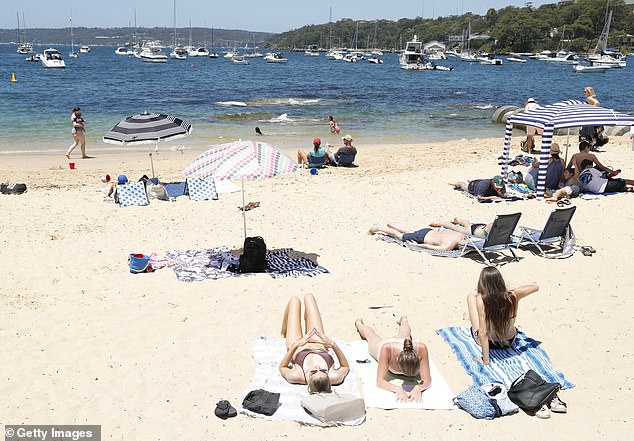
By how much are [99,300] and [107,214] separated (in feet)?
13.0

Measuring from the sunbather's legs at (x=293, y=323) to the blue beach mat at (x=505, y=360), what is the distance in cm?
148

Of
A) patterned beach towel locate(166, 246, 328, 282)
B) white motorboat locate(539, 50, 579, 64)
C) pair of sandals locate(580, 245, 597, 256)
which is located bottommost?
patterned beach towel locate(166, 246, 328, 282)

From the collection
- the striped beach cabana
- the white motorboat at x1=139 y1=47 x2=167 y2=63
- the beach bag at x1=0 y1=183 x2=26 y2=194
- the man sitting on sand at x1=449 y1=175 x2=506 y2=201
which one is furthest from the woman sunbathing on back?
the white motorboat at x1=139 y1=47 x2=167 y2=63

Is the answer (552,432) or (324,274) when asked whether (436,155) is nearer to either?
(324,274)

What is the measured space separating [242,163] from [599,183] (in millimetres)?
7303

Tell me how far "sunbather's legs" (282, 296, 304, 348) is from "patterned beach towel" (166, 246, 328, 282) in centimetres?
179

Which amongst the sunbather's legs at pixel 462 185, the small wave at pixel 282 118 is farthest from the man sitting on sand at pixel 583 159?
the small wave at pixel 282 118

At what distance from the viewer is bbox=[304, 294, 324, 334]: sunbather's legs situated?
5.59m

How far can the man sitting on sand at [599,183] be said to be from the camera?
11328 millimetres

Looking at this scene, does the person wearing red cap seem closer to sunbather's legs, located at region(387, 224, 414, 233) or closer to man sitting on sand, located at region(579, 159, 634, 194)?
sunbather's legs, located at region(387, 224, 414, 233)

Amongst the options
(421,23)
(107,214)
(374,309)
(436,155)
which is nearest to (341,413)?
(374,309)

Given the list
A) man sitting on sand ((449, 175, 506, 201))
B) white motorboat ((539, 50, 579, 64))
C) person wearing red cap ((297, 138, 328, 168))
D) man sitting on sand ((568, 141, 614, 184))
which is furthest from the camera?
white motorboat ((539, 50, 579, 64))

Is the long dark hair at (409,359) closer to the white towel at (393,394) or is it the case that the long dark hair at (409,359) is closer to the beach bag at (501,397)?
the white towel at (393,394)

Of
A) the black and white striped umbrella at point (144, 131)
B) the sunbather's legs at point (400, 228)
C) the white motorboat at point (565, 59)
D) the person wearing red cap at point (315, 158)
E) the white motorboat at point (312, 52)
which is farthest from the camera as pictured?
the white motorboat at point (312, 52)
